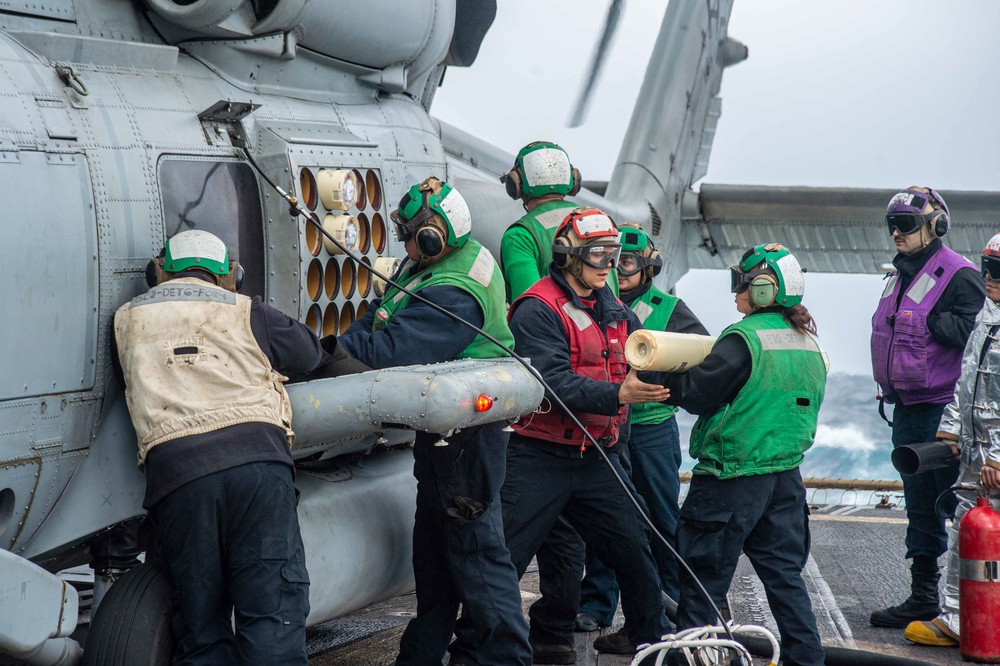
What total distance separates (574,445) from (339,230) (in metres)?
1.21

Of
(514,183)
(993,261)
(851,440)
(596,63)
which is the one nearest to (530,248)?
(514,183)

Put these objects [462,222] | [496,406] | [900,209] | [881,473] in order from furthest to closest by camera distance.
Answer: [881,473] → [900,209] → [462,222] → [496,406]

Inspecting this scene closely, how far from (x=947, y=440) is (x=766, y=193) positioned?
4347 mm

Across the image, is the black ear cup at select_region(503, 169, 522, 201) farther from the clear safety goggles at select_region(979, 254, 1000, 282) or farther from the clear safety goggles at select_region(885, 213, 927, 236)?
the clear safety goggles at select_region(979, 254, 1000, 282)

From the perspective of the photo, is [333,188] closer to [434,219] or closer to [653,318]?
[434,219]

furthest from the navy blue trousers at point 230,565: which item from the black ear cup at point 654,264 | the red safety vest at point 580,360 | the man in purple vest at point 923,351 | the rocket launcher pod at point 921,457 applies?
the man in purple vest at point 923,351

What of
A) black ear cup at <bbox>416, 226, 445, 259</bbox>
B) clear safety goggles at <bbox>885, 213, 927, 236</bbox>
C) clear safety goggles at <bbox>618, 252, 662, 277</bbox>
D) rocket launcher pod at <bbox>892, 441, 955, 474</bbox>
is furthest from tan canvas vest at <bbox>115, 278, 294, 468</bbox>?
clear safety goggles at <bbox>885, 213, 927, 236</bbox>

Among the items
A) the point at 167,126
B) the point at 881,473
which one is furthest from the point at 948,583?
the point at 881,473

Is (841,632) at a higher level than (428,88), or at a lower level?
lower

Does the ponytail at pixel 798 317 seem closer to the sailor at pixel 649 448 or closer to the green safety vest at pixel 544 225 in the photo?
the green safety vest at pixel 544 225

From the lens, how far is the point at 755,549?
13.9ft

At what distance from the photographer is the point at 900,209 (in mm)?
5484

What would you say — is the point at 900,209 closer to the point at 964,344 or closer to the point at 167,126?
the point at 964,344

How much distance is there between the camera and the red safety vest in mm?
4246
